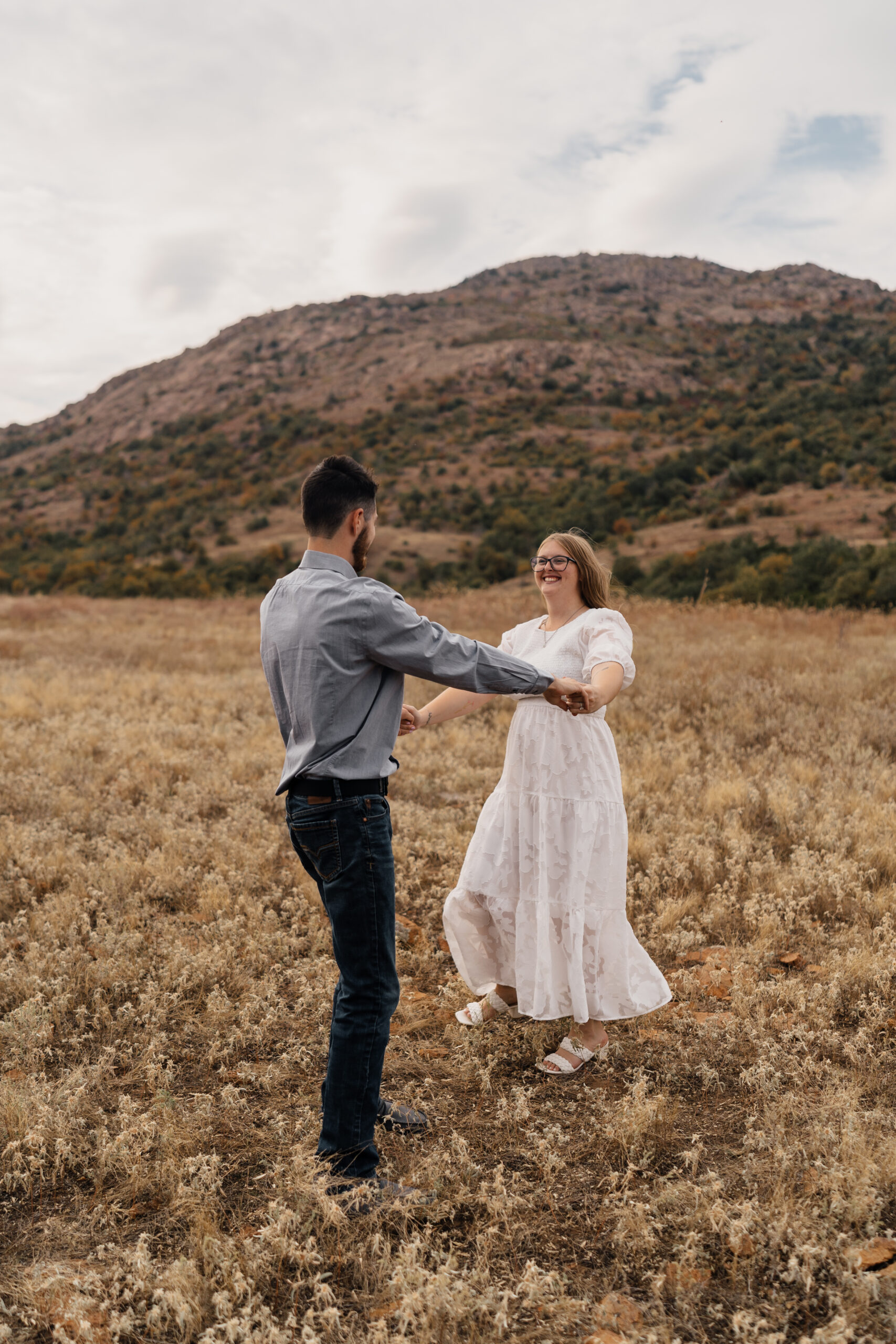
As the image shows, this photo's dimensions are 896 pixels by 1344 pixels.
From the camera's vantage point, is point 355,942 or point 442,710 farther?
point 442,710

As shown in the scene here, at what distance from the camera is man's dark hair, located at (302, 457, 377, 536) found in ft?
8.70

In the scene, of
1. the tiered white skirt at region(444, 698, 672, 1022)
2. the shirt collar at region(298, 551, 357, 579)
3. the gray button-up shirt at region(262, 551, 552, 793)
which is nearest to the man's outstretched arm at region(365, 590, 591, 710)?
the gray button-up shirt at region(262, 551, 552, 793)

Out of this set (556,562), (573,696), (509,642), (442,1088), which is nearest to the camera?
(573,696)

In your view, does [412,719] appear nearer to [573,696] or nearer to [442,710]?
[442,710]

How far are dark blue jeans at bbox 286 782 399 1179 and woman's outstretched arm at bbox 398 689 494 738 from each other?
31.8 inches

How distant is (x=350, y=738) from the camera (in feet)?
8.48

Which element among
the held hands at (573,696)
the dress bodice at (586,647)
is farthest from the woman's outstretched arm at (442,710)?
the dress bodice at (586,647)

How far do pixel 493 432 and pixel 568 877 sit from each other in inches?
2680

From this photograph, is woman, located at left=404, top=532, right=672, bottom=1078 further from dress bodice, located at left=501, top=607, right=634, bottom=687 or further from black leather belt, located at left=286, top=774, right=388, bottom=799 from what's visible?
black leather belt, located at left=286, top=774, right=388, bottom=799

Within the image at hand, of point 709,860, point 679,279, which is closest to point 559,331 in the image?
point 679,279

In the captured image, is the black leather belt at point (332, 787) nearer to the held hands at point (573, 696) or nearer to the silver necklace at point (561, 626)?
the held hands at point (573, 696)

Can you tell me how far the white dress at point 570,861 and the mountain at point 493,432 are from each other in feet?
83.0

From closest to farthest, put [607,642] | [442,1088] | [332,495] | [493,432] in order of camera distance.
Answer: [332,495], [607,642], [442,1088], [493,432]

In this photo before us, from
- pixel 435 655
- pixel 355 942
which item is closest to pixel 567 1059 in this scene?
pixel 355 942
